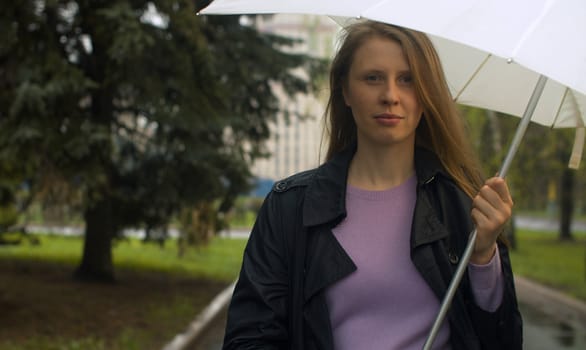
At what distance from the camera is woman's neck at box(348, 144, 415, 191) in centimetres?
245

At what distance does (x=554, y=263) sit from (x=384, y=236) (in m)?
20.6

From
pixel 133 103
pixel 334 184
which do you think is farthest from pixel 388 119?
pixel 133 103

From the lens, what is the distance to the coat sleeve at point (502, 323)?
2234mm

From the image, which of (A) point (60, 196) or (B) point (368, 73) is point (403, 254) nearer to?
(B) point (368, 73)

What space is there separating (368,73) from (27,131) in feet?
21.9

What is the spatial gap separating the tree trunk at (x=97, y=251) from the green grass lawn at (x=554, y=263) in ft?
25.0

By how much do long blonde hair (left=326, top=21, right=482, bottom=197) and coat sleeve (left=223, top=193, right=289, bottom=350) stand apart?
1.38ft

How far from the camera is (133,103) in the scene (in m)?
11.5

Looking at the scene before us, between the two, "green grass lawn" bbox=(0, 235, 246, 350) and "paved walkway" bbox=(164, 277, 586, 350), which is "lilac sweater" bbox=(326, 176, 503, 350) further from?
"paved walkway" bbox=(164, 277, 586, 350)

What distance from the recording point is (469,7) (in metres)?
2.19

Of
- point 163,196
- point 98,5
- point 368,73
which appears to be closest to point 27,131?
point 98,5

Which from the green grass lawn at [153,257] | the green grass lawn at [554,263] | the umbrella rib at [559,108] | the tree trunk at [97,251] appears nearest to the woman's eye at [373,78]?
the umbrella rib at [559,108]

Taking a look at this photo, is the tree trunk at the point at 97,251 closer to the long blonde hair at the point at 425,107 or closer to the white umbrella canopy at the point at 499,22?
the long blonde hair at the point at 425,107

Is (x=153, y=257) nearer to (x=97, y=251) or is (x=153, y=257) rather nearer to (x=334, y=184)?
(x=97, y=251)
